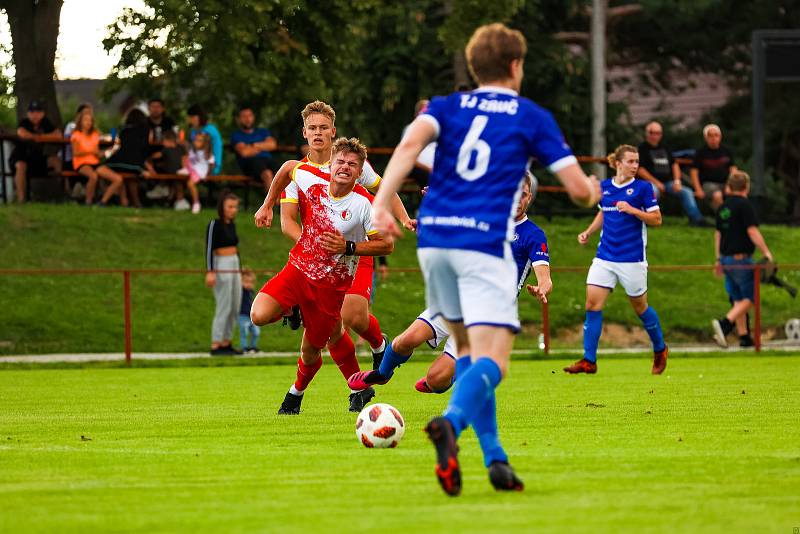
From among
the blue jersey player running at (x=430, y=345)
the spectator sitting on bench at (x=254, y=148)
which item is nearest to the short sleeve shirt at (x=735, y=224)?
the spectator sitting on bench at (x=254, y=148)

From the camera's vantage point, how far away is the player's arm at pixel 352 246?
36.0 feet

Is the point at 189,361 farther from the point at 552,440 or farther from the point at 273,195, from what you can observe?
the point at 552,440

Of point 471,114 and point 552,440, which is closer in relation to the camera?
point 471,114

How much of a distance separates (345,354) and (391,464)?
3904 millimetres

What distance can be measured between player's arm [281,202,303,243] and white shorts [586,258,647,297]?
5.39 m

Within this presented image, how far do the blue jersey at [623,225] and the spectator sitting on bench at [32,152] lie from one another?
12.5 metres

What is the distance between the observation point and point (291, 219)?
11664 millimetres

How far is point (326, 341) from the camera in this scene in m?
11.7

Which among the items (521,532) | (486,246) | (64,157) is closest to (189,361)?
(64,157)

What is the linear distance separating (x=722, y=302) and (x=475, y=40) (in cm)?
1978

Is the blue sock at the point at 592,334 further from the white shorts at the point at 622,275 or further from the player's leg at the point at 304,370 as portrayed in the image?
the player's leg at the point at 304,370

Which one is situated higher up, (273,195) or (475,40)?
(475,40)

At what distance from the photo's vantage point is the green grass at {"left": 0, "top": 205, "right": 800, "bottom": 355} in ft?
76.5

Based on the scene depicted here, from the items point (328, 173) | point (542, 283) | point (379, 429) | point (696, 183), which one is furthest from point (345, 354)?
point (696, 183)
